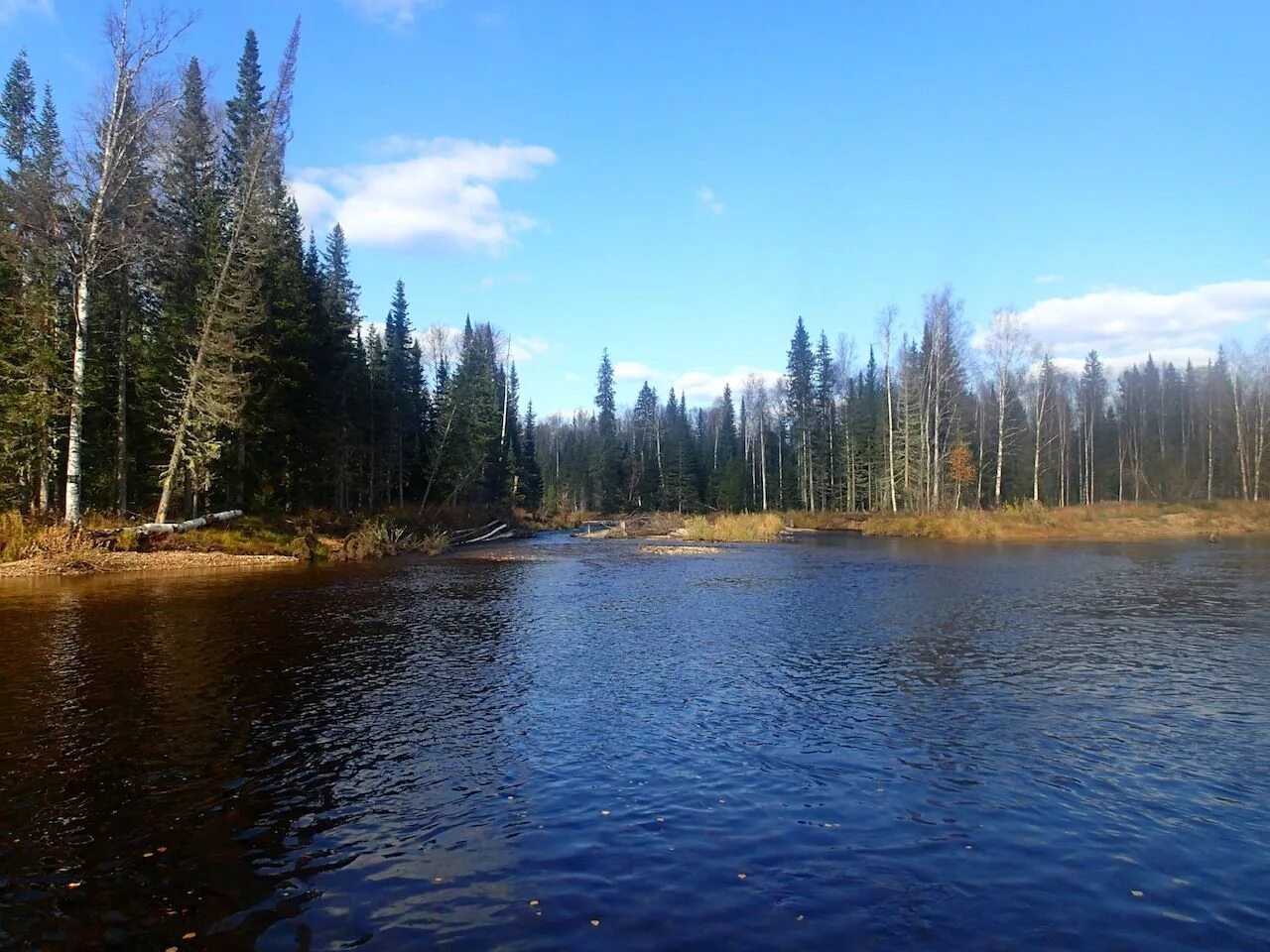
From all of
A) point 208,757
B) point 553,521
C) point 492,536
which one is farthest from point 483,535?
point 208,757

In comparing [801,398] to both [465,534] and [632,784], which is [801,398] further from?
[632,784]

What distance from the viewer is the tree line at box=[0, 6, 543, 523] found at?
2817 cm

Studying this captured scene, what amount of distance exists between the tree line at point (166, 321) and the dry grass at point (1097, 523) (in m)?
40.2

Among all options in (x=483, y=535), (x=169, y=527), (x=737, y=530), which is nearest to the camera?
(x=169, y=527)

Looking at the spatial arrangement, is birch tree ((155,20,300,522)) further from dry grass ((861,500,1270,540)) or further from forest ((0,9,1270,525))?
dry grass ((861,500,1270,540))

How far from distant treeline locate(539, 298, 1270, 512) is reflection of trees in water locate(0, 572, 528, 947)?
175 ft

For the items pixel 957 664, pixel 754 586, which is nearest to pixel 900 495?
pixel 754 586

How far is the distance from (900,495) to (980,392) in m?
15.7

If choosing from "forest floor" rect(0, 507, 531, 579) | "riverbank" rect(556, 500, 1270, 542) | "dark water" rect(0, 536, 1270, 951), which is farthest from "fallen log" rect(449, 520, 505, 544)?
"dark water" rect(0, 536, 1270, 951)

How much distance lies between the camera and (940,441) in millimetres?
72625

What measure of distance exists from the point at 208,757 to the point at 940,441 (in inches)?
2881

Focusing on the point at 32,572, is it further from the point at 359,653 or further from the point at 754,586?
the point at 754,586

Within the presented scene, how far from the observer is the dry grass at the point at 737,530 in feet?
169

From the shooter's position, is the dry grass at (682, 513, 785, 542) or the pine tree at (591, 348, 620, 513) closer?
the dry grass at (682, 513, 785, 542)
